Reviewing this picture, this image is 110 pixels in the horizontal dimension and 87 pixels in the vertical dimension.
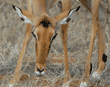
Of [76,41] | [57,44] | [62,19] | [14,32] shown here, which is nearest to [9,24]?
[14,32]

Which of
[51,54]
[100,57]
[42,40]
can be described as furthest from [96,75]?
[42,40]

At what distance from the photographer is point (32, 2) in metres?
4.06

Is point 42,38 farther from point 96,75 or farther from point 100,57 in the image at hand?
point 100,57

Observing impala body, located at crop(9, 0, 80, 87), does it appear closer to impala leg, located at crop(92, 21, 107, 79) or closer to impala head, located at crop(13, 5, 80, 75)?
impala head, located at crop(13, 5, 80, 75)

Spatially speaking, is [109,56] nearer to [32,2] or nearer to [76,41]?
[76,41]

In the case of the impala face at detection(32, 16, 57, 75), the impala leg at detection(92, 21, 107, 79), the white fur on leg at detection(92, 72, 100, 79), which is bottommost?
the white fur on leg at detection(92, 72, 100, 79)

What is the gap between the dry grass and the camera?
414 centimetres

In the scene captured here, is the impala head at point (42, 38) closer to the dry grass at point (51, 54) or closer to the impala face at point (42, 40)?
the impala face at point (42, 40)

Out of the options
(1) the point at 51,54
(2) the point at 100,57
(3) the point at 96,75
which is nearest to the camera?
(3) the point at 96,75

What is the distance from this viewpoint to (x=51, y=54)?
5879mm

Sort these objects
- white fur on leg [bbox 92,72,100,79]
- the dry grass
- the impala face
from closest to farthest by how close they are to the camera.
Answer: the impala face → the dry grass → white fur on leg [bbox 92,72,100,79]

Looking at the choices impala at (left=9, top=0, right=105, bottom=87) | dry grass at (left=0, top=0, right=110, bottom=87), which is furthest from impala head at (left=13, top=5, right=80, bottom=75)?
dry grass at (left=0, top=0, right=110, bottom=87)

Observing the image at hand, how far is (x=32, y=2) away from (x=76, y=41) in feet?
10.6

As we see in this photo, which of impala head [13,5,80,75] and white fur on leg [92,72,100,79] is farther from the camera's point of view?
white fur on leg [92,72,100,79]
